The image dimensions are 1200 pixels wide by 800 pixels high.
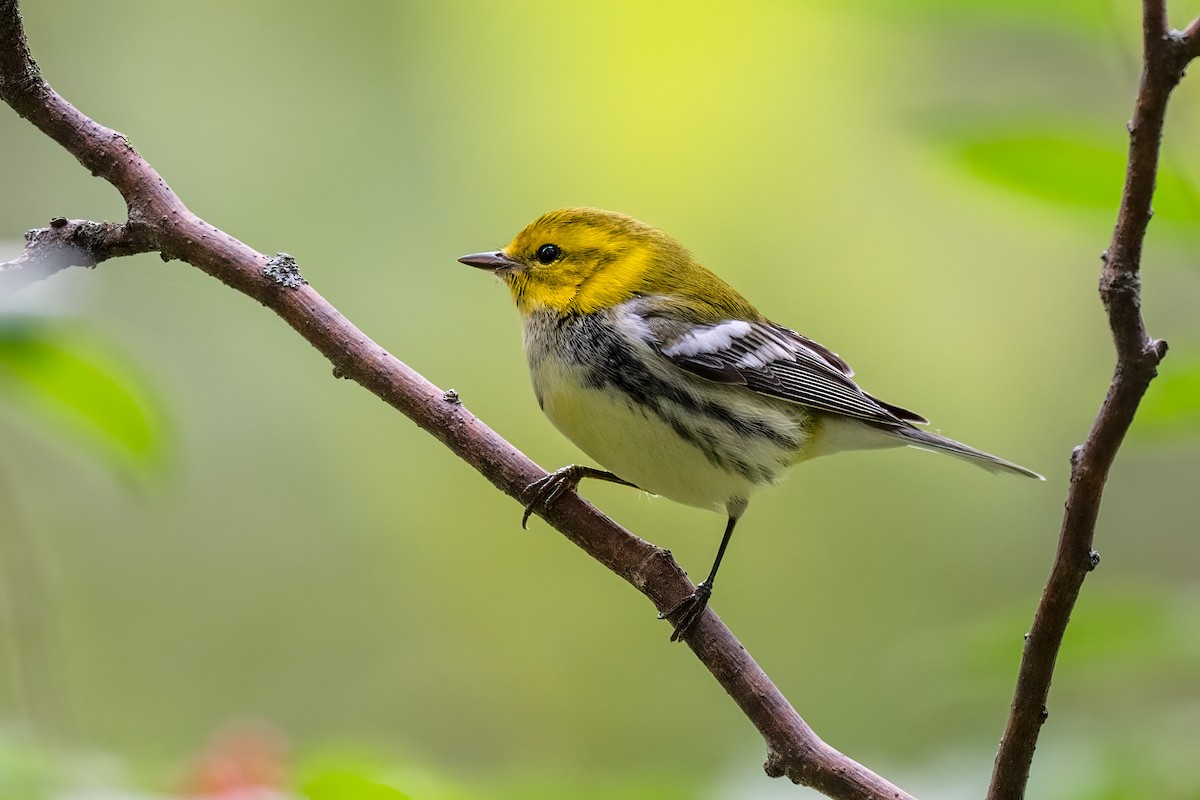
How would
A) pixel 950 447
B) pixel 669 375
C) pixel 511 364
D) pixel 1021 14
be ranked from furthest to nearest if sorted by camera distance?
pixel 511 364 < pixel 950 447 < pixel 669 375 < pixel 1021 14

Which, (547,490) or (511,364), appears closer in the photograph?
(547,490)

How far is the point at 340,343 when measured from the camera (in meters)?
1.89

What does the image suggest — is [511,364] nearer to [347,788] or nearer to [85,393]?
[85,393]

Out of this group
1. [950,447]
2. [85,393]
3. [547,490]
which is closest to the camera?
[85,393]

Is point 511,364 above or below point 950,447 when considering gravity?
above

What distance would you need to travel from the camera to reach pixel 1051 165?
5.34ft

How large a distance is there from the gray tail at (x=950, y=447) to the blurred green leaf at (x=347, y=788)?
204 cm

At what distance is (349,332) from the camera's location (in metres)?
1.91

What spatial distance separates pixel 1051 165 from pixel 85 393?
1.33m

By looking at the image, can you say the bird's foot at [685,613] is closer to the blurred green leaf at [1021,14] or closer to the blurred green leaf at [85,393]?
the blurred green leaf at [85,393]

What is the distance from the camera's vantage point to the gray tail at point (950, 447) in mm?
2947

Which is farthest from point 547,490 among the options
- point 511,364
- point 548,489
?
point 511,364

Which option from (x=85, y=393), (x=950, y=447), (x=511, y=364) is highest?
(x=511, y=364)

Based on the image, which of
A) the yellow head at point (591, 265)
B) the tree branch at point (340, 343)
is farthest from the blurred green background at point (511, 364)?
the tree branch at point (340, 343)
